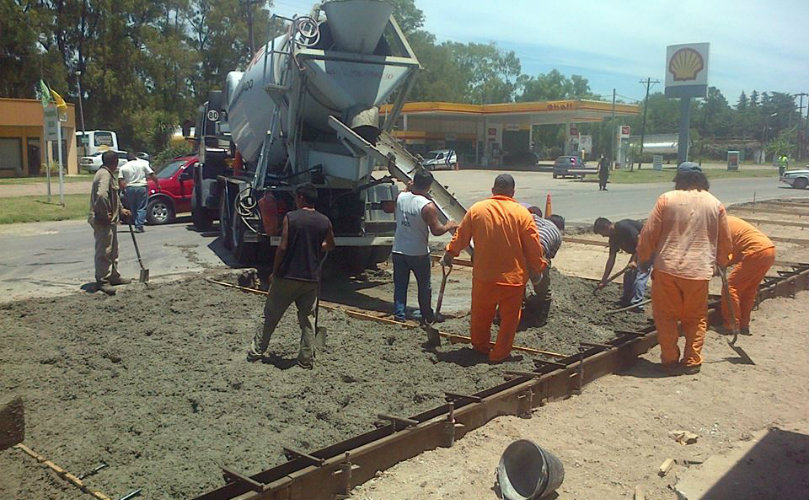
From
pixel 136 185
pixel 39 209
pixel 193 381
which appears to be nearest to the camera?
pixel 193 381

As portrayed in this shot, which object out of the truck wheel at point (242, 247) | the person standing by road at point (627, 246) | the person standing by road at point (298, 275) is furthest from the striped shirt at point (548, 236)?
the truck wheel at point (242, 247)

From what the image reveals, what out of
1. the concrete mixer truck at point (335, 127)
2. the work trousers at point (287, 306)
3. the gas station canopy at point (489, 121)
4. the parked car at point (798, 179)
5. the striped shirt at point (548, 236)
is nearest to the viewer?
the work trousers at point (287, 306)

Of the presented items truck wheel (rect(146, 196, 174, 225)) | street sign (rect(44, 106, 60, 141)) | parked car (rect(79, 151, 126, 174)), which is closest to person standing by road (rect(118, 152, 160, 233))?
truck wheel (rect(146, 196, 174, 225))

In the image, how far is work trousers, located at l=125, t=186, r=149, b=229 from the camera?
15906 millimetres

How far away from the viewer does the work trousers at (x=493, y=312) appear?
6699 mm

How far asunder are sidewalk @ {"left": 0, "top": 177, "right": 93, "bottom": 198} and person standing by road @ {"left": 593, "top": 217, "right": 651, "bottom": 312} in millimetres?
23954

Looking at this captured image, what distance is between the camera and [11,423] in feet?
15.8

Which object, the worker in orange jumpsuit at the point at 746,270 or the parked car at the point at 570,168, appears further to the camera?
the parked car at the point at 570,168

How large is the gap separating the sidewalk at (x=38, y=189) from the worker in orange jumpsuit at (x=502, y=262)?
24720 millimetres

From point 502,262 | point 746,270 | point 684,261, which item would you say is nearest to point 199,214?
point 502,262

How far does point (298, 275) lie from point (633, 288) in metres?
4.53

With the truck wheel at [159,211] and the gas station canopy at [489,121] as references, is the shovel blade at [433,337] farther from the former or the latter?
the gas station canopy at [489,121]

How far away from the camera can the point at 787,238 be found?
17141mm

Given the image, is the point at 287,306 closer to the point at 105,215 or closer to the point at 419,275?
the point at 419,275
